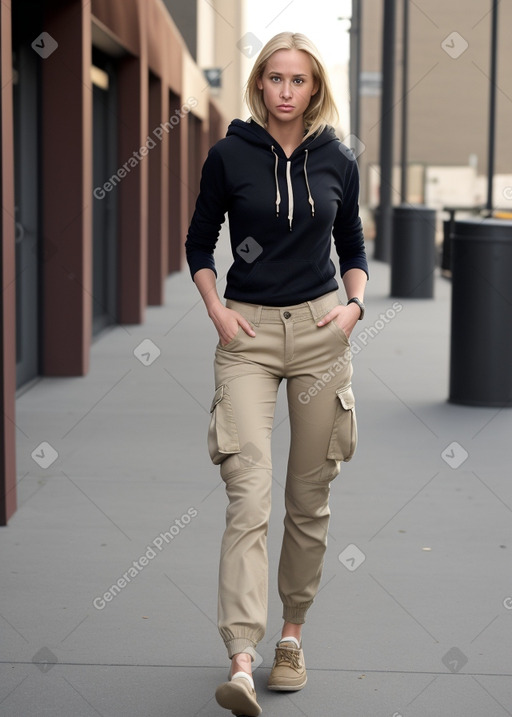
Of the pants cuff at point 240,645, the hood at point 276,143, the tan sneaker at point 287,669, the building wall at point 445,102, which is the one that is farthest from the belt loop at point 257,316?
the building wall at point 445,102

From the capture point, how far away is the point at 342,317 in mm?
3625

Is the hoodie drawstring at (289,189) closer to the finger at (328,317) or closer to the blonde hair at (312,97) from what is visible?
the blonde hair at (312,97)

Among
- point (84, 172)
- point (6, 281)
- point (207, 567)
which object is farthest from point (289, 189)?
point (84, 172)

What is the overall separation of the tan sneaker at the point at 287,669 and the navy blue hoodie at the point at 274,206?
40.2 inches

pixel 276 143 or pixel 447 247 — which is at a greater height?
pixel 276 143

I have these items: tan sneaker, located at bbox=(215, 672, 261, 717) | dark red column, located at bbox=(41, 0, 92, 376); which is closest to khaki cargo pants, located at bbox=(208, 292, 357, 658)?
tan sneaker, located at bbox=(215, 672, 261, 717)

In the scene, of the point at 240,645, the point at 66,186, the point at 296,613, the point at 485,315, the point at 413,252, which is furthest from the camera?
the point at 413,252

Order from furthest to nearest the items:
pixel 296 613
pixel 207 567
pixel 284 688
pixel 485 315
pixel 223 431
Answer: pixel 485 315 < pixel 207 567 < pixel 296 613 < pixel 284 688 < pixel 223 431

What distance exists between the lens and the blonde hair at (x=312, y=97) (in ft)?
11.6

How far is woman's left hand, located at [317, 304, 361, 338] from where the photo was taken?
359 centimetres

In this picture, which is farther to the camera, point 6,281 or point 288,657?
point 6,281

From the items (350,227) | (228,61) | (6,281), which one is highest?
(228,61)

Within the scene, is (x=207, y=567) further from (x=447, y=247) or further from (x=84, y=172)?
(x=447, y=247)

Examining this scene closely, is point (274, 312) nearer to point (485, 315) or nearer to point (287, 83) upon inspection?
point (287, 83)
